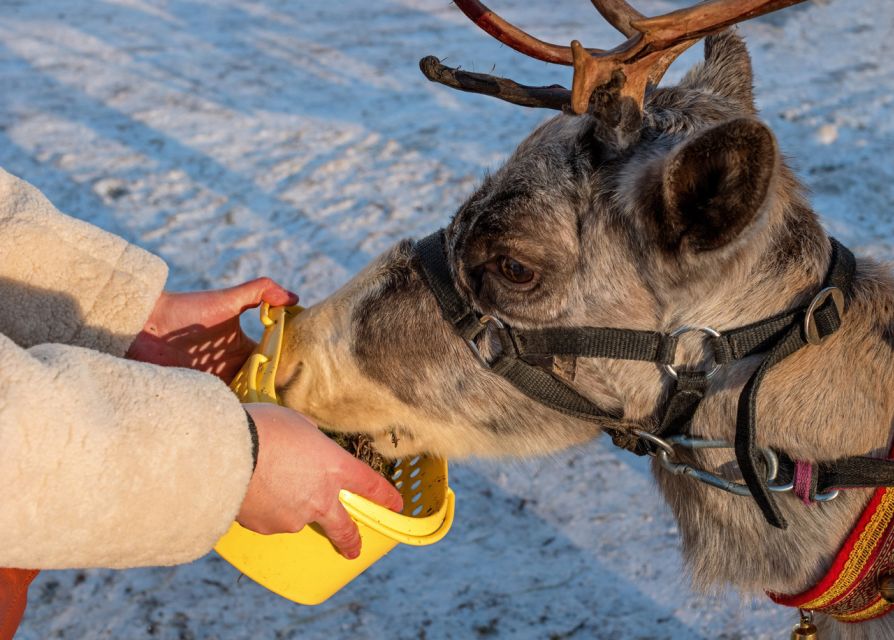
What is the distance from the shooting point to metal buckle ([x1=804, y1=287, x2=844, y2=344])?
226 cm

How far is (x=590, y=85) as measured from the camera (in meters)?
2.34

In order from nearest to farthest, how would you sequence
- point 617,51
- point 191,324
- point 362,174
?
1. point 617,51
2. point 191,324
3. point 362,174

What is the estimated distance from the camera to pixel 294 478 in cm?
224

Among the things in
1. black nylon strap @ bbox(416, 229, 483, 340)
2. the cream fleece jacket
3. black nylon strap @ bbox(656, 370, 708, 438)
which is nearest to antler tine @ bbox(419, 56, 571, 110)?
black nylon strap @ bbox(416, 229, 483, 340)

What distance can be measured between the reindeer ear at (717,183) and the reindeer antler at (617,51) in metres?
0.34

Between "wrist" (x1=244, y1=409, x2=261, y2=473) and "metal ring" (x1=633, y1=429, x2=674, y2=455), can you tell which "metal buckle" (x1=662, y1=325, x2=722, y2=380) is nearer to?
"metal ring" (x1=633, y1=429, x2=674, y2=455)

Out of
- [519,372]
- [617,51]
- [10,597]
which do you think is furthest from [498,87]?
[10,597]

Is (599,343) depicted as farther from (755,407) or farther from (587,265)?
(755,407)

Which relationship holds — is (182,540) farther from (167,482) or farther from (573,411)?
(573,411)

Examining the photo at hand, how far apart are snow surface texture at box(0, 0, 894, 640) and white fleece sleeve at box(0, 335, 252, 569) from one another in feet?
5.03

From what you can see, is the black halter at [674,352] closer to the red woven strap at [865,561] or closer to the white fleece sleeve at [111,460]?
the red woven strap at [865,561]

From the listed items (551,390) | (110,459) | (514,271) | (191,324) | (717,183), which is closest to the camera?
(110,459)

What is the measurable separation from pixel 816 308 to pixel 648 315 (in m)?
0.39

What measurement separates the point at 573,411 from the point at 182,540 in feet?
3.39
